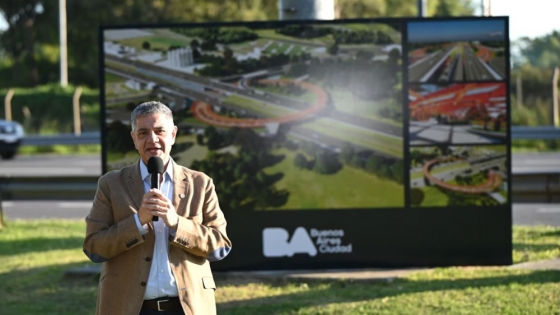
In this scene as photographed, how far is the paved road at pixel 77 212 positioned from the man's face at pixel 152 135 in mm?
→ 10667

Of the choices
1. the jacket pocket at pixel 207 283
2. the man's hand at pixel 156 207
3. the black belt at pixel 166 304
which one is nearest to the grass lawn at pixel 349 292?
the jacket pocket at pixel 207 283

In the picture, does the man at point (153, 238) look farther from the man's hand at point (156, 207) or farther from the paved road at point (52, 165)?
the paved road at point (52, 165)

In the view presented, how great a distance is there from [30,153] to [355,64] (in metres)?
25.9

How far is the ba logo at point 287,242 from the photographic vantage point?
10242 mm

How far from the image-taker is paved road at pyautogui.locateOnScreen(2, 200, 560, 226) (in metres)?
16.0

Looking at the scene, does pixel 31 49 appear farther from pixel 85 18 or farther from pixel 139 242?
pixel 139 242

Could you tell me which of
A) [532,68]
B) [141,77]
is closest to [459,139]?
[141,77]

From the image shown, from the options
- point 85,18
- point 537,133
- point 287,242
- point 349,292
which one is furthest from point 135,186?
point 85,18

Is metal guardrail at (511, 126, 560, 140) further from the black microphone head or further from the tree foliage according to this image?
the black microphone head

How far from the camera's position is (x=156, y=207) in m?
4.73

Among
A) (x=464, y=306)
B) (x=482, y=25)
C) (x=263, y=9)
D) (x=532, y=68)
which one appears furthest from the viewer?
(x=263, y=9)

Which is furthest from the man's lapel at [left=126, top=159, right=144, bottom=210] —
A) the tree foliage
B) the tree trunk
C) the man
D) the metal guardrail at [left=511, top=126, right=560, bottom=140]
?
the tree trunk

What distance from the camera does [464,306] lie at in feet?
29.6

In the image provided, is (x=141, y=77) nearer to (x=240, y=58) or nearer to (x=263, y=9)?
(x=240, y=58)
